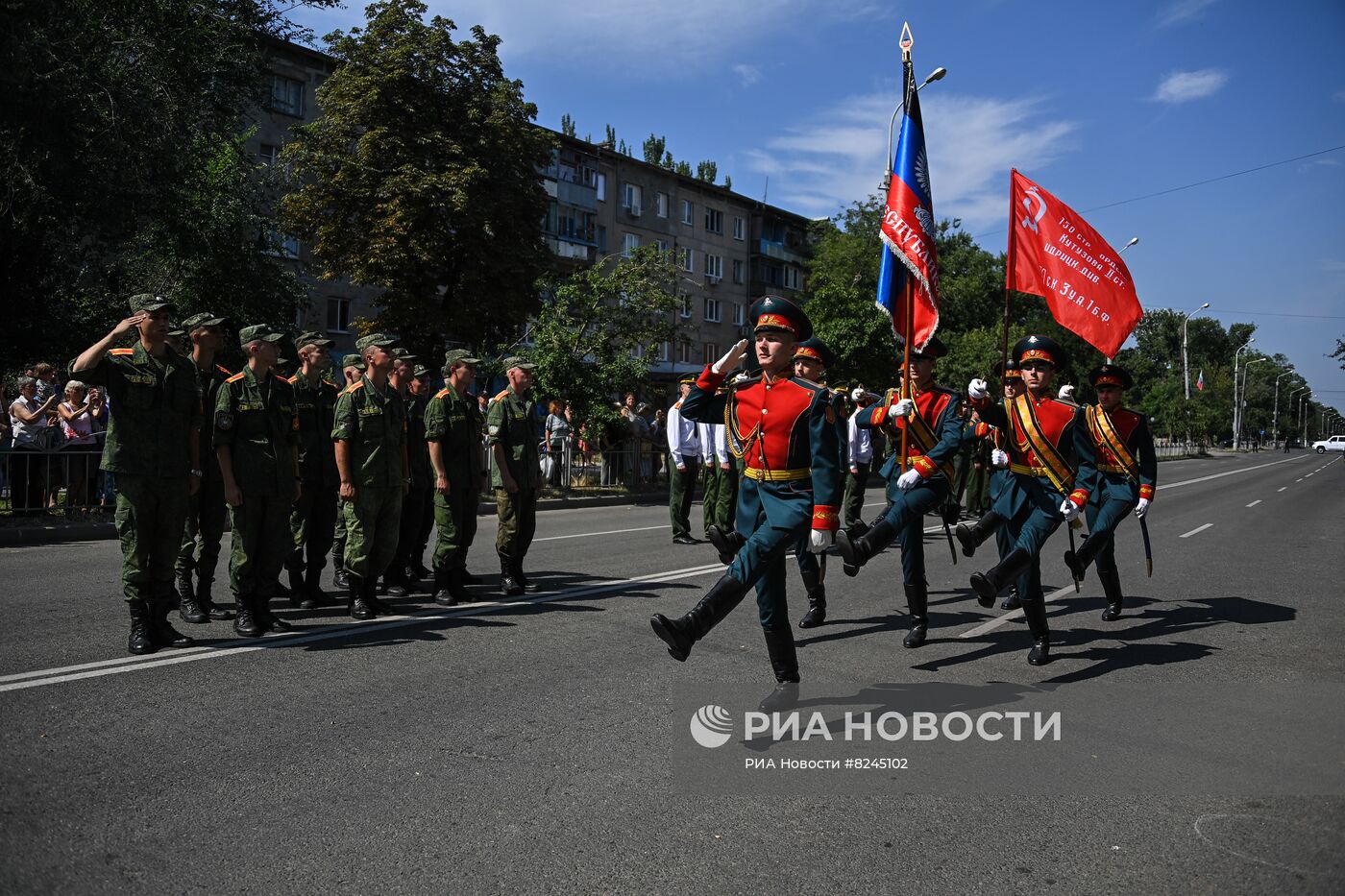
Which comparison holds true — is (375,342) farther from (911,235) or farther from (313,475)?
(911,235)

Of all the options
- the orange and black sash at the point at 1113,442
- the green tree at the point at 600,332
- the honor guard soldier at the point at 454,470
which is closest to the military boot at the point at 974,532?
the orange and black sash at the point at 1113,442

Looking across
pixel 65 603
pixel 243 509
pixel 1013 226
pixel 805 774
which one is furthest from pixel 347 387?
pixel 1013 226

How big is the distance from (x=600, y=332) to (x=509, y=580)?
14941 millimetres

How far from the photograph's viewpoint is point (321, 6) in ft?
71.9

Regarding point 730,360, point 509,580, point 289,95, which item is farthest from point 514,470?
point 289,95

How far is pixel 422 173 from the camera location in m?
27.4

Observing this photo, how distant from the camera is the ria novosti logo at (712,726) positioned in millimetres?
4910

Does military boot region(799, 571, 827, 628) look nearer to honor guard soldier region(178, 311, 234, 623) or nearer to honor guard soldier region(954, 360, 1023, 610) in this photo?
honor guard soldier region(954, 360, 1023, 610)

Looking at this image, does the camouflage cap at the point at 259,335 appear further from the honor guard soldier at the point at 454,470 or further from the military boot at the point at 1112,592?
the military boot at the point at 1112,592

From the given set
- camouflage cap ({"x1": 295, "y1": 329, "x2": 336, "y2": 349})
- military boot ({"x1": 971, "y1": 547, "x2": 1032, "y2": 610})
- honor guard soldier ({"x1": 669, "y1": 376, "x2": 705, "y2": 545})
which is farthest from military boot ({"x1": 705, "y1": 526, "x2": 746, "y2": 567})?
honor guard soldier ({"x1": 669, "y1": 376, "x2": 705, "y2": 545})

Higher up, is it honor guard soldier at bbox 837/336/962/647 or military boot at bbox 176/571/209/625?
honor guard soldier at bbox 837/336/962/647

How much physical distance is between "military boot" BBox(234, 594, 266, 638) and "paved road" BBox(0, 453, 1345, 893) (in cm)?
18

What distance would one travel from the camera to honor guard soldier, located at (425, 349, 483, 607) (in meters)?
8.46

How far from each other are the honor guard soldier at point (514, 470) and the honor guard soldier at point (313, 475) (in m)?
1.33
